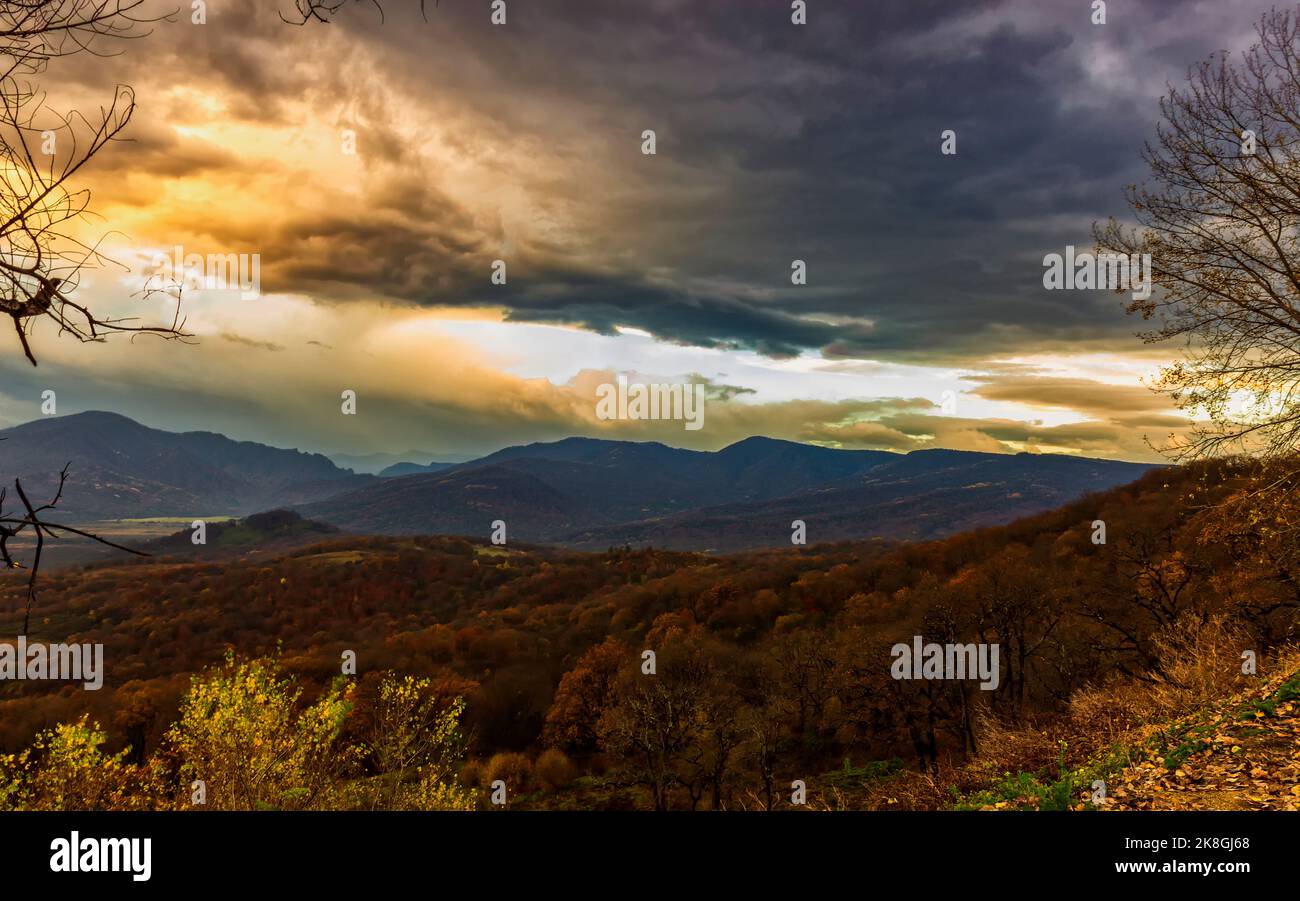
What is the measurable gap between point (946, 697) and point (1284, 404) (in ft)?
121

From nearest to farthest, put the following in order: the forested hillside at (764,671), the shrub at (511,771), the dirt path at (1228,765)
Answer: the dirt path at (1228,765) < the forested hillside at (764,671) < the shrub at (511,771)

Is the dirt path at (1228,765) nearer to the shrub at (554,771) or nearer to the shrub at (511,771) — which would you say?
the shrub at (511,771)

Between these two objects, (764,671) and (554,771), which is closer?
(554,771)

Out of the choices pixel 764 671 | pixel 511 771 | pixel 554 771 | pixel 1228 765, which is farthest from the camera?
pixel 764 671

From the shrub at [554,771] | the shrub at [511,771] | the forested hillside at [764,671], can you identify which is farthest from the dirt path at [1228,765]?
the shrub at [554,771]

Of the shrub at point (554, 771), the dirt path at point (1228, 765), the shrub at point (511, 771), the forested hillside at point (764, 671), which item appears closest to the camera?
the dirt path at point (1228, 765)

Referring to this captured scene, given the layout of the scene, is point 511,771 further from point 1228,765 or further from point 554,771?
point 1228,765

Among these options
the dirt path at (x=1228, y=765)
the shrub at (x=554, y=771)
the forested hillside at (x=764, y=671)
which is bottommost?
the shrub at (x=554, y=771)

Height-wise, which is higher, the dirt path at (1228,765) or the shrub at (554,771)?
the dirt path at (1228,765)

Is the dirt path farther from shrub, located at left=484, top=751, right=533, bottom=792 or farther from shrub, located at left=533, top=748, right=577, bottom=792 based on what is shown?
shrub, located at left=533, top=748, right=577, bottom=792

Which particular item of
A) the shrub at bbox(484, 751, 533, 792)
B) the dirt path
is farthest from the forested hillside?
→ the dirt path

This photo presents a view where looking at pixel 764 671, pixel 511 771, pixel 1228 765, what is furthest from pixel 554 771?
pixel 1228 765

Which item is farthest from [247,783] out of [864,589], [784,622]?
[864,589]

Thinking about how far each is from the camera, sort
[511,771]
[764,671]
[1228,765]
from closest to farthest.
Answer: [1228,765]
[511,771]
[764,671]
